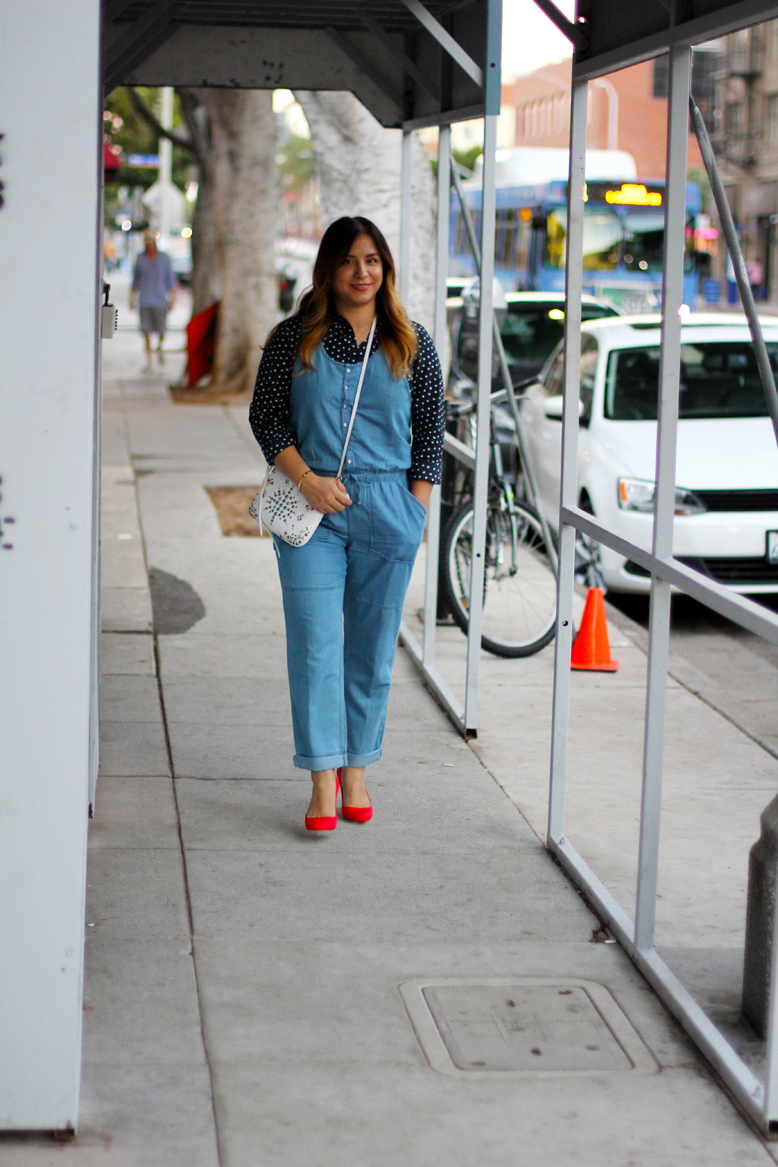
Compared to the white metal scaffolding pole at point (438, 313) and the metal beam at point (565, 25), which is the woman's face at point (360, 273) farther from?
the white metal scaffolding pole at point (438, 313)

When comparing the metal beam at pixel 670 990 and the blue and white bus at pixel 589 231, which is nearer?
the metal beam at pixel 670 990

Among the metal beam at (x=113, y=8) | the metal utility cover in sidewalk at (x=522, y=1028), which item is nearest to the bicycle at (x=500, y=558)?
the metal beam at (x=113, y=8)

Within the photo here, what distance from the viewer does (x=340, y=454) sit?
455 centimetres

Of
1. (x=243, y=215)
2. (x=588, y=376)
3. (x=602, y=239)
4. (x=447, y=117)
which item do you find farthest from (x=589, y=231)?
(x=447, y=117)

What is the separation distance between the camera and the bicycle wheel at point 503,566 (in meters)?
7.43

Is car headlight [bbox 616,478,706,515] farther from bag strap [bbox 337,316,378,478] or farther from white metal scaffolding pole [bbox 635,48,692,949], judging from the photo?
white metal scaffolding pole [bbox 635,48,692,949]

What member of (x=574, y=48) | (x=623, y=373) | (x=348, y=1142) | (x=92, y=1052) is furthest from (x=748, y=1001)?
(x=623, y=373)

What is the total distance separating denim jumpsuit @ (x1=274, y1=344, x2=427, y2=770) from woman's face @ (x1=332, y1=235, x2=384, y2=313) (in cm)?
18

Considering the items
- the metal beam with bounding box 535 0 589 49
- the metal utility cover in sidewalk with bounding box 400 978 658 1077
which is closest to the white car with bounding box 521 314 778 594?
the metal beam with bounding box 535 0 589 49

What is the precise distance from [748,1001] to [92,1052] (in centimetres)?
156

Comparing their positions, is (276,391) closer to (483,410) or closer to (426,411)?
(426,411)

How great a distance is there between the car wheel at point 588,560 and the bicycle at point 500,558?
0.86ft

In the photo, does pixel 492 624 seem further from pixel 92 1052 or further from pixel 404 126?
pixel 92 1052

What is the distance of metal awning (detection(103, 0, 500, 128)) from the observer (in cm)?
633
